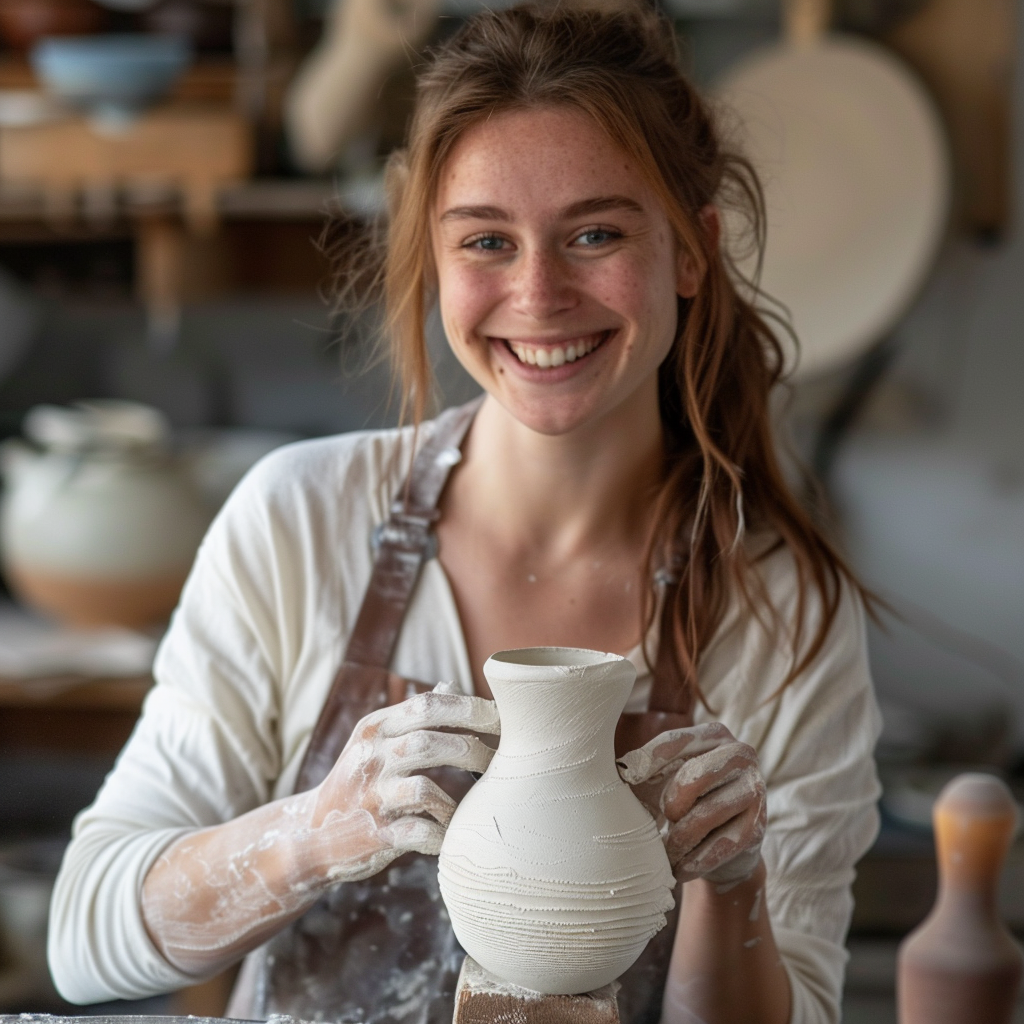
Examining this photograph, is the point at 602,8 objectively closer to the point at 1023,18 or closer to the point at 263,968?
the point at 263,968

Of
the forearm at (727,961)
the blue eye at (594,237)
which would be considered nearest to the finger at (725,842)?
the forearm at (727,961)

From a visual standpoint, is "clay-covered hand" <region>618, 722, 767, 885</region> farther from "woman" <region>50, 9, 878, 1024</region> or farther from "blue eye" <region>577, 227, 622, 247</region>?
"blue eye" <region>577, 227, 622, 247</region>

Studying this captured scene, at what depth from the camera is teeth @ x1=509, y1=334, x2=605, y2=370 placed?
1141 mm

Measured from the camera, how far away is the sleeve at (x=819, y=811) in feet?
3.99

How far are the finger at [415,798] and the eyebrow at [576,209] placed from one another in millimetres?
455

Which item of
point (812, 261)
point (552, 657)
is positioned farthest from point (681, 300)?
point (812, 261)

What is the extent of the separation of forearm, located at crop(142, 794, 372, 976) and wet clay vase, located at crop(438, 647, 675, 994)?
13 centimetres

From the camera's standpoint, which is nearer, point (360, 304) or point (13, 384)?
point (360, 304)

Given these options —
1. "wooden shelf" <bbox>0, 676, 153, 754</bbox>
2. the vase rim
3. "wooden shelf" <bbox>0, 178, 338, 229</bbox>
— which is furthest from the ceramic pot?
the vase rim

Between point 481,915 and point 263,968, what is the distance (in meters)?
0.44

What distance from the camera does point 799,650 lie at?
4.19ft

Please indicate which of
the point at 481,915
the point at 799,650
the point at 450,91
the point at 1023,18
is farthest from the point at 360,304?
the point at 1023,18

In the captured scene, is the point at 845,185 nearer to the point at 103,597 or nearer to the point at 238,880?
the point at 103,597

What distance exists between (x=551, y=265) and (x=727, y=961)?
580 millimetres
